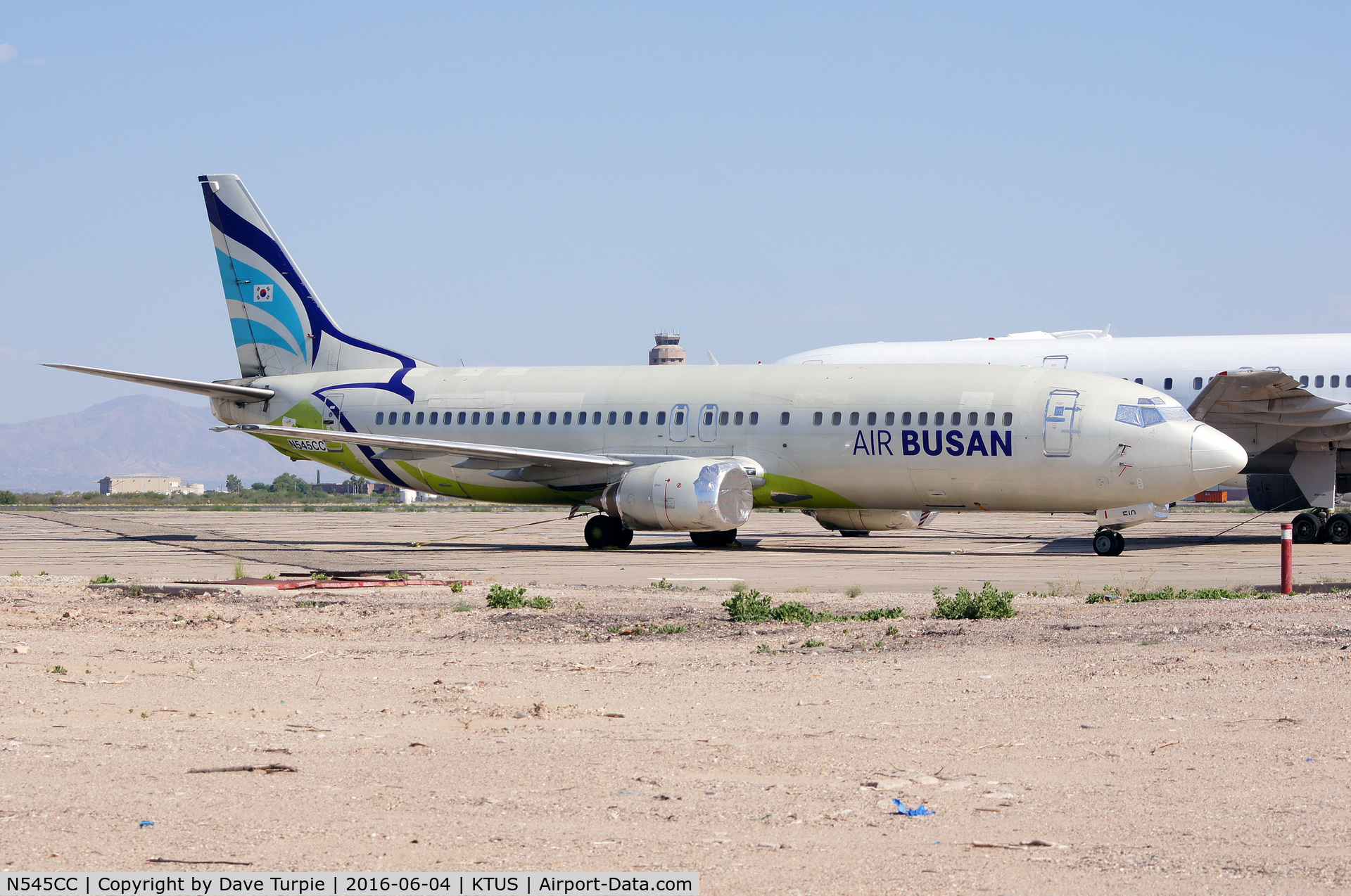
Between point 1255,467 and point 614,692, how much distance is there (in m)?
21.6

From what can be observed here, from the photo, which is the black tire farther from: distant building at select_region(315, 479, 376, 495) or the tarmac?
distant building at select_region(315, 479, 376, 495)

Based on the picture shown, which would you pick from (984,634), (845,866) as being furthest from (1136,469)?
(845,866)

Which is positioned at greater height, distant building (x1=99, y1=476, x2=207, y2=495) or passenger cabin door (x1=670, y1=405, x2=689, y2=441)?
passenger cabin door (x1=670, y1=405, x2=689, y2=441)

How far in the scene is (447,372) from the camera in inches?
1189

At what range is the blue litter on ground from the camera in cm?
613

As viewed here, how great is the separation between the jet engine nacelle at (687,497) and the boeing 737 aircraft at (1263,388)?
3744 mm

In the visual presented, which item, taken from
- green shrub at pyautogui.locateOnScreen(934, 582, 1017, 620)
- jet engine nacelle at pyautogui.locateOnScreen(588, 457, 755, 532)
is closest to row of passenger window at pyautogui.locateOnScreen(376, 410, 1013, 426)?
jet engine nacelle at pyautogui.locateOnScreen(588, 457, 755, 532)

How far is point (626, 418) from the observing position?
2728 centimetres

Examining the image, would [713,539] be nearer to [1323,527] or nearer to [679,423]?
[679,423]

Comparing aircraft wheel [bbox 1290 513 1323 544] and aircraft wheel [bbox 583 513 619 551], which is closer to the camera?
aircraft wheel [bbox 583 513 619 551]

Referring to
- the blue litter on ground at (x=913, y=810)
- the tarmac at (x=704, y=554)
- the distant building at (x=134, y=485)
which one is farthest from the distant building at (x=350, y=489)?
the blue litter on ground at (x=913, y=810)

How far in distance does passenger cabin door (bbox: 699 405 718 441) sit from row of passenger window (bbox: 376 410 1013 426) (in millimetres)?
20

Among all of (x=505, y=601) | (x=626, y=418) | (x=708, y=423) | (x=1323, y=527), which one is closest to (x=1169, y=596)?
(x=505, y=601)

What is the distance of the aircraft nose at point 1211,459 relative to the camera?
22.6 meters
